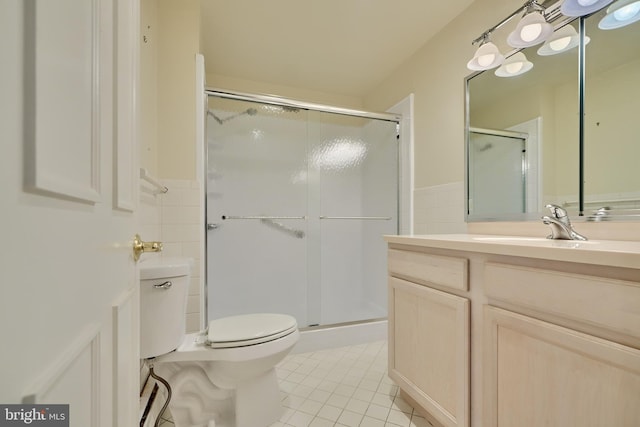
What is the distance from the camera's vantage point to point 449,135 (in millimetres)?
1820

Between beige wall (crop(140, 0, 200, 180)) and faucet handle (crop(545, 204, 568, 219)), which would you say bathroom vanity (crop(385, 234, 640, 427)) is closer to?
faucet handle (crop(545, 204, 568, 219))

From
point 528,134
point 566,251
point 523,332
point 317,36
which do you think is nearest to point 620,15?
point 528,134

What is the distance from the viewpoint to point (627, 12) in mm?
1017

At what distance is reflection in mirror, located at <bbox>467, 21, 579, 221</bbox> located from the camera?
1198 millimetres

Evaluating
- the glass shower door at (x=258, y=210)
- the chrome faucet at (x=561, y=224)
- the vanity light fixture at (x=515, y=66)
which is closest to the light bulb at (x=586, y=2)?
the vanity light fixture at (x=515, y=66)

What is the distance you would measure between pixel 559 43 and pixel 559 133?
0.41 metres

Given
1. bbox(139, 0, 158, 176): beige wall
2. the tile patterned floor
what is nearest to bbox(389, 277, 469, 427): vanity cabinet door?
the tile patterned floor

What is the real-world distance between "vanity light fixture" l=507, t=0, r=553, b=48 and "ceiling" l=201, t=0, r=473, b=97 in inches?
20.2

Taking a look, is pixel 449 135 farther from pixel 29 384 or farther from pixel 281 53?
pixel 29 384

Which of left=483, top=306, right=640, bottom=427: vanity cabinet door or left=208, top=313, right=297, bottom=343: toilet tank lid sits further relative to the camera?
left=208, top=313, right=297, bottom=343: toilet tank lid

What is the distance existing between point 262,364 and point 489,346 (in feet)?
2.87

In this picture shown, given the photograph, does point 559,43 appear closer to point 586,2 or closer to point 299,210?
point 586,2

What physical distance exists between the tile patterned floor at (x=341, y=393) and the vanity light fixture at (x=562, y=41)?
5.84 ft

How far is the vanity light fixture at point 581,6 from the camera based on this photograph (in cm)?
105
